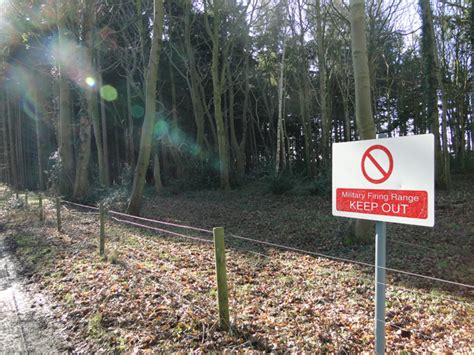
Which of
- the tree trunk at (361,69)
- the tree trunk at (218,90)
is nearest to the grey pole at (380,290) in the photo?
the tree trunk at (361,69)

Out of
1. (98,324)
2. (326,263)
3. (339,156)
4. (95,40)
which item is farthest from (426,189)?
(95,40)

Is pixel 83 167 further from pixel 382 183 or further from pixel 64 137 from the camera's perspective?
pixel 382 183

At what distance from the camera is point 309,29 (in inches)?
800

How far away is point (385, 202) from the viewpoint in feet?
7.64

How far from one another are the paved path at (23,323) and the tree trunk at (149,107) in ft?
19.8

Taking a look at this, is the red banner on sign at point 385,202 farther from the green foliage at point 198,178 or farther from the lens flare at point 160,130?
the lens flare at point 160,130

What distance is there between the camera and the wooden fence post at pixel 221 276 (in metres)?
3.97

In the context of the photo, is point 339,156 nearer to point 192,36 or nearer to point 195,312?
point 195,312

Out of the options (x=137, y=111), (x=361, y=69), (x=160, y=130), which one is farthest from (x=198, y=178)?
(x=361, y=69)

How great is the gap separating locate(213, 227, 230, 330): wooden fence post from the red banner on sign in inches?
66.0

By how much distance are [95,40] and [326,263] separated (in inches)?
638

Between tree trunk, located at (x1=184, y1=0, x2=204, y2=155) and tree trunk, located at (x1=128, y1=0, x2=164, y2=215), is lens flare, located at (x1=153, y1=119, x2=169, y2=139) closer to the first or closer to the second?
tree trunk, located at (x1=184, y1=0, x2=204, y2=155)

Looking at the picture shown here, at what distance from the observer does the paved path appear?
14.1ft

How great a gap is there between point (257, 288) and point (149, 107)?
28.3ft
